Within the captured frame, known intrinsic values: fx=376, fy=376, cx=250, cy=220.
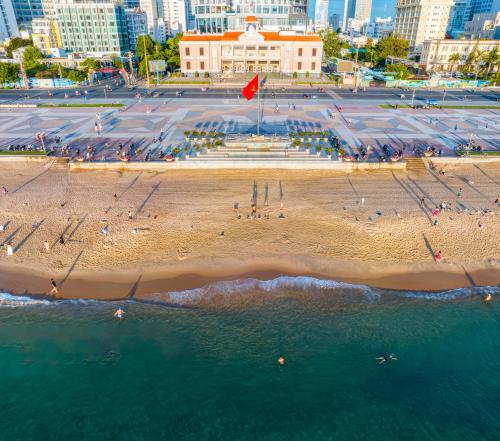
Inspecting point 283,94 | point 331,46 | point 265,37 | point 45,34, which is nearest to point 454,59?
point 331,46

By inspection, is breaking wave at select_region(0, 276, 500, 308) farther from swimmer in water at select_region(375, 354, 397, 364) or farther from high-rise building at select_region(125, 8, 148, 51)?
high-rise building at select_region(125, 8, 148, 51)

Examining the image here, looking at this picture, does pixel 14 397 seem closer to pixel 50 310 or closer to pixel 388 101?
pixel 50 310

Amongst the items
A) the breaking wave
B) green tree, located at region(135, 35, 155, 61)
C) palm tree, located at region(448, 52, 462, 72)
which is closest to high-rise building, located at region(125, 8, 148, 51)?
green tree, located at region(135, 35, 155, 61)

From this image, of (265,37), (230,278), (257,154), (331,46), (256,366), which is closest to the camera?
(256,366)

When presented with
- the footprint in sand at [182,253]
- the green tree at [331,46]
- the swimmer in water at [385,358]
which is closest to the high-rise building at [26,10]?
the green tree at [331,46]

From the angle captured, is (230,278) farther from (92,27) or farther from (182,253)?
(92,27)
